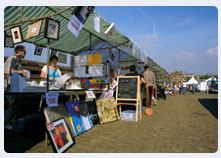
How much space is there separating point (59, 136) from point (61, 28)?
3.91m

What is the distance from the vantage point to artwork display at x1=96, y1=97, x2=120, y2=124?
457cm

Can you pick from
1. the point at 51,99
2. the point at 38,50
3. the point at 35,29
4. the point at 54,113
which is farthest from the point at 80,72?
the point at 51,99

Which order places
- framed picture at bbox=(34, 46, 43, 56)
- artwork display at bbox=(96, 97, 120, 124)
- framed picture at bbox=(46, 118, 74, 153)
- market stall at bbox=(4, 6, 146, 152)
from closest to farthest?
framed picture at bbox=(46, 118, 74, 153) → market stall at bbox=(4, 6, 146, 152) → artwork display at bbox=(96, 97, 120, 124) → framed picture at bbox=(34, 46, 43, 56)

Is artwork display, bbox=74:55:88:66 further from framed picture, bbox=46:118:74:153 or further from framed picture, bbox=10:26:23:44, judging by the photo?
framed picture, bbox=46:118:74:153

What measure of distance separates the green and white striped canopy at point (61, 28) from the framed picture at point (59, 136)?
210cm

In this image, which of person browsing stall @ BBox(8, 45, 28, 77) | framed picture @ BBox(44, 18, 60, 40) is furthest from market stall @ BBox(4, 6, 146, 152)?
person browsing stall @ BBox(8, 45, 28, 77)

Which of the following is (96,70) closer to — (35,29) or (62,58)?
(62,58)

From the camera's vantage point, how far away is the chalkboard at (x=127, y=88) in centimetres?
519

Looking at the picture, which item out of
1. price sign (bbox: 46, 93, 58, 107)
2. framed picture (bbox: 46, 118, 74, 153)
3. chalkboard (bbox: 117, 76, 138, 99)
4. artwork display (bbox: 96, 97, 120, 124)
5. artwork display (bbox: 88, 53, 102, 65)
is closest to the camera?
framed picture (bbox: 46, 118, 74, 153)

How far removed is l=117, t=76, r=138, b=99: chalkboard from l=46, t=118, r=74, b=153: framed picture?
2.63 meters

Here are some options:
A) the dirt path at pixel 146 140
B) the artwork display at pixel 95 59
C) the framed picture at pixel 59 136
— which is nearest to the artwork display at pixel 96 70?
the artwork display at pixel 95 59

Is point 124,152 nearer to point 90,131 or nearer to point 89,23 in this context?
point 90,131

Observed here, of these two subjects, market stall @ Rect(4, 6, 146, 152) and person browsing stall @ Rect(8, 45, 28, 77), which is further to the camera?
person browsing stall @ Rect(8, 45, 28, 77)

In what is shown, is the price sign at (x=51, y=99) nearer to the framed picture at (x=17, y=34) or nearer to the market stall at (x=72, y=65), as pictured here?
the market stall at (x=72, y=65)
